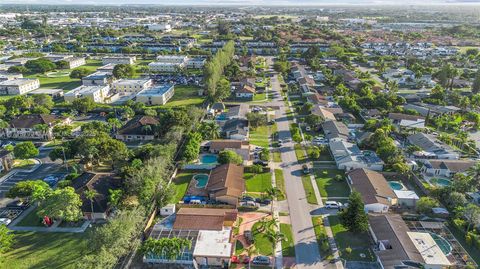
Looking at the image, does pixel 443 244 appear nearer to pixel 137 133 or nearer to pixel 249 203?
pixel 249 203

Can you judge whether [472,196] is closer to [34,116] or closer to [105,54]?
[34,116]

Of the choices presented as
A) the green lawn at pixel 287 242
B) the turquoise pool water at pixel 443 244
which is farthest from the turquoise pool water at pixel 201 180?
the turquoise pool water at pixel 443 244

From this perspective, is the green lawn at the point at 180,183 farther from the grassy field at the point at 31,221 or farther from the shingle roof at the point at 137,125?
the shingle roof at the point at 137,125

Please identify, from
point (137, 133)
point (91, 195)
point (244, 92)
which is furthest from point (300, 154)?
point (244, 92)

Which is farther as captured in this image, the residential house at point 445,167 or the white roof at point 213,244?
the residential house at point 445,167

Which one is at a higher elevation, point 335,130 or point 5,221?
point 335,130

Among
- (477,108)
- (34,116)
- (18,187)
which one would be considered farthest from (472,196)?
(34,116)
